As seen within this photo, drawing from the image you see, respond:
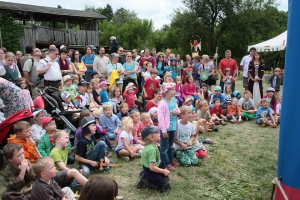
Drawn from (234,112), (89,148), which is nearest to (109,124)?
(89,148)

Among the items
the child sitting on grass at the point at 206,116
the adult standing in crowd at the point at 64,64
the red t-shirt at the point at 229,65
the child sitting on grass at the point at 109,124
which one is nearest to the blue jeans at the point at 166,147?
the child sitting on grass at the point at 109,124

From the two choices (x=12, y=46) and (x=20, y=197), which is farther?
(x=12, y=46)

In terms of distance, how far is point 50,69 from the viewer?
6266 mm

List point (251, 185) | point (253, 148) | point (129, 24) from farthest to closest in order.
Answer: point (129, 24) → point (253, 148) → point (251, 185)

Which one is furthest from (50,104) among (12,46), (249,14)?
(249,14)

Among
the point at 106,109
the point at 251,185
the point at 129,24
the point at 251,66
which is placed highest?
the point at 129,24

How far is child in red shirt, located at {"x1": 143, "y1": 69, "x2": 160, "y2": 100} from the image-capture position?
25.7 ft

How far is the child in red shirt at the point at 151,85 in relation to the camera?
7824 mm

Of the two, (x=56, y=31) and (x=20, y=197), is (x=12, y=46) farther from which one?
(x=20, y=197)

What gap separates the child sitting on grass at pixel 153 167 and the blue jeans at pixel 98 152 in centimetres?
81

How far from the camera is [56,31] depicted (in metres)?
19.1

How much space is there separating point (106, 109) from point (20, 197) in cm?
314

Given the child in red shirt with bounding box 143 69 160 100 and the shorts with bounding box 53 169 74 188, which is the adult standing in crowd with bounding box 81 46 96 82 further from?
the shorts with bounding box 53 169 74 188

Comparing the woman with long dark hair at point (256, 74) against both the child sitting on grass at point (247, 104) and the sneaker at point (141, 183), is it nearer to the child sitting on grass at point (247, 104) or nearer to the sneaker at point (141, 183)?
the child sitting on grass at point (247, 104)
